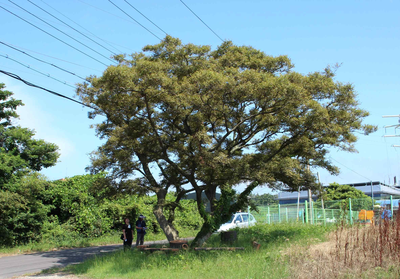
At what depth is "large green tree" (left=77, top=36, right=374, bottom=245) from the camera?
39.9ft

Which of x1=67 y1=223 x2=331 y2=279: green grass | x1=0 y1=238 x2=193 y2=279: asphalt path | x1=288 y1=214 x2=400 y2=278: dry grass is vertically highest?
x1=288 y1=214 x2=400 y2=278: dry grass

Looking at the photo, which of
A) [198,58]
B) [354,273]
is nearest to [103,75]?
[198,58]

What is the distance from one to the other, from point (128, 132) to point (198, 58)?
156 inches

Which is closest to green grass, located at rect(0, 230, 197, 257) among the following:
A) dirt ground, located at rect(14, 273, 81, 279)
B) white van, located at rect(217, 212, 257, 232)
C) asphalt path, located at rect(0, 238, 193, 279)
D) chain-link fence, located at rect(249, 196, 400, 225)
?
Result: asphalt path, located at rect(0, 238, 193, 279)

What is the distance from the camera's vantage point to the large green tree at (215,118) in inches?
479

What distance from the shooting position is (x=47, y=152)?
23.1 m

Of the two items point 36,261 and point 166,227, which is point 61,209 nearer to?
point 36,261

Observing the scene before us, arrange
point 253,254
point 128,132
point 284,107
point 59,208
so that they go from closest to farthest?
point 253,254
point 284,107
point 128,132
point 59,208

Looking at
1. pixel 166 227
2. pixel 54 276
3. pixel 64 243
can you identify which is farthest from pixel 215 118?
pixel 64 243

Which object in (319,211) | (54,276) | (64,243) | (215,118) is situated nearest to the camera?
(54,276)

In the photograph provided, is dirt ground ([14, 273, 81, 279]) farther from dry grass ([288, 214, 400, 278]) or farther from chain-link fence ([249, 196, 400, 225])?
chain-link fence ([249, 196, 400, 225])

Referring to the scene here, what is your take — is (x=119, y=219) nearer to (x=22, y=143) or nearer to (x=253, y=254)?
(x=22, y=143)

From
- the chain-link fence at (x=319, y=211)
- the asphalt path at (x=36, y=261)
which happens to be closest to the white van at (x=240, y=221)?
the chain-link fence at (x=319, y=211)

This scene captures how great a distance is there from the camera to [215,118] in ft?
46.6
